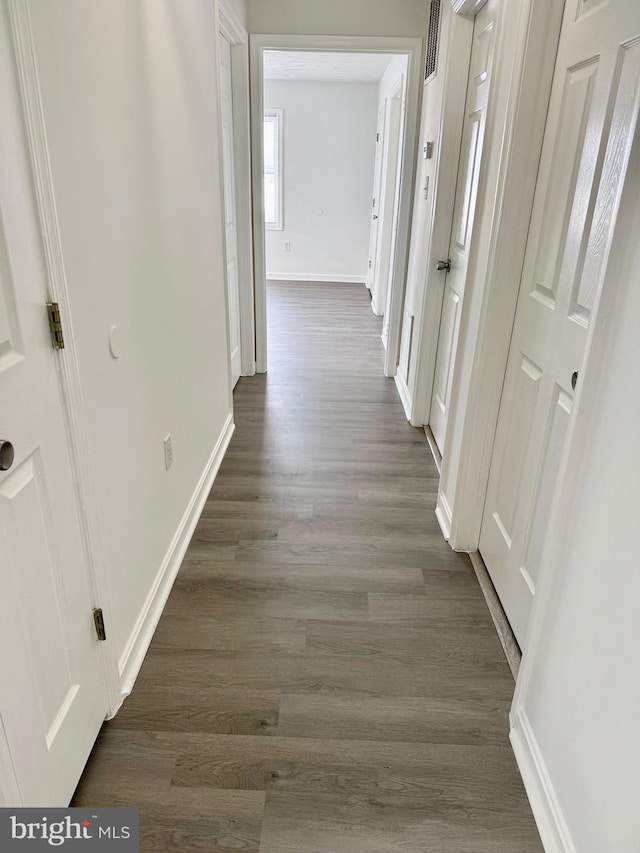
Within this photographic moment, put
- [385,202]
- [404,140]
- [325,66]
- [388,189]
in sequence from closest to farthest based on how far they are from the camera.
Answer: [404,140]
[388,189]
[385,202]
[325,66]

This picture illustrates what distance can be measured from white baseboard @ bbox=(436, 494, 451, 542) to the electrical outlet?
1.16 m

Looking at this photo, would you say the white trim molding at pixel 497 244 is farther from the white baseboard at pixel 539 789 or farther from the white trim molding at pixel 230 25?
the white trim molding at pixel 230 25

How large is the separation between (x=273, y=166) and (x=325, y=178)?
0.68m

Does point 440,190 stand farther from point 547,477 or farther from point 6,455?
point 6,455

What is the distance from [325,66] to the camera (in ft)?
19.7

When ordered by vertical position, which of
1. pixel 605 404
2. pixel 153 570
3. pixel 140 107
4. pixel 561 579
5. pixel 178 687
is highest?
pixel 140 107

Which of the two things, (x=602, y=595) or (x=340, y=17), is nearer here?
(x=602, y=595)

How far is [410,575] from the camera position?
2.22m

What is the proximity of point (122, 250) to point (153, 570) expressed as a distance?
1.04m

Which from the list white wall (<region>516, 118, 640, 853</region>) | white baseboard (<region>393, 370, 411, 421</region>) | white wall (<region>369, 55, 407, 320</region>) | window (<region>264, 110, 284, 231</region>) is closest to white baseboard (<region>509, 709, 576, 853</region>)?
white wall (<region>516, 118, 640, 853</region>)

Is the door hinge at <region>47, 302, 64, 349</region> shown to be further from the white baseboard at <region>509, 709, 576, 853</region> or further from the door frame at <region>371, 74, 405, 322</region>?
the door frame at <region>371, 74, 405, 322</region>

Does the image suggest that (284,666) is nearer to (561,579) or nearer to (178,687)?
(178,687)

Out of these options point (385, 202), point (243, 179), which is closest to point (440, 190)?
point (243, 179)

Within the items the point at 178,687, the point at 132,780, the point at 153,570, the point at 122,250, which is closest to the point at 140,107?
the point at 122,250
